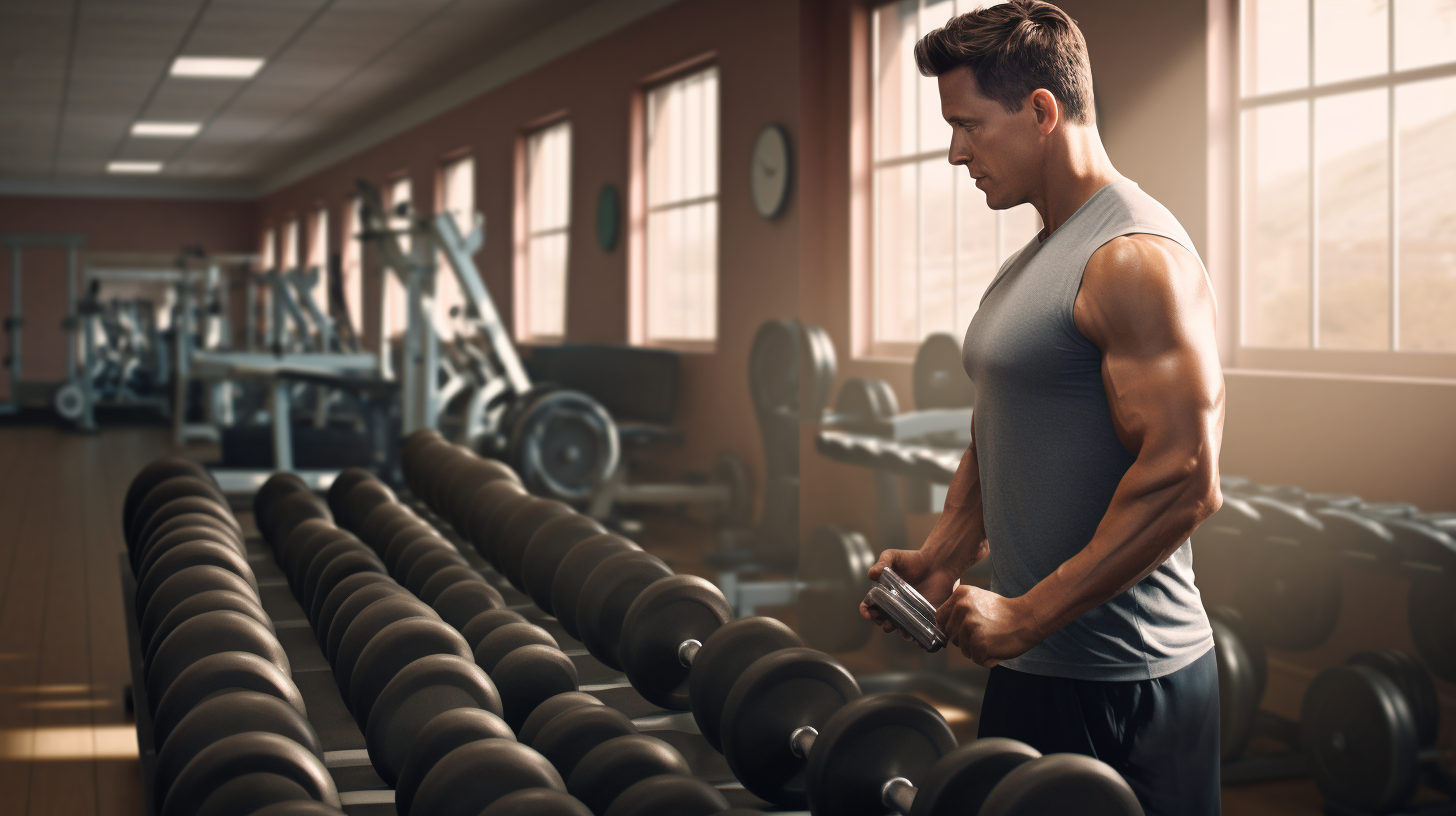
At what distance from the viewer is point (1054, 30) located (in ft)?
2.80

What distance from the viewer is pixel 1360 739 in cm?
197

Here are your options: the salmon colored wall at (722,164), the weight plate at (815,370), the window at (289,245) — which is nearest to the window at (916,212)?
the salmon colored wall at (722,164)

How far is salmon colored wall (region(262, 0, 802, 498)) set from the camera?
4.40 m

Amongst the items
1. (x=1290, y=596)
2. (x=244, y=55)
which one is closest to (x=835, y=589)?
(x=1290, y=596)

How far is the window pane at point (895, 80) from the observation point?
4.20m

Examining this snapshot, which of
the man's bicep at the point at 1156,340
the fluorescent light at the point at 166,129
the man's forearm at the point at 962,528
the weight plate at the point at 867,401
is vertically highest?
the fluorescent light at the point at 166,129

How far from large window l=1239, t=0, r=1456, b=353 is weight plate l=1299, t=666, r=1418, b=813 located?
2.73 feet

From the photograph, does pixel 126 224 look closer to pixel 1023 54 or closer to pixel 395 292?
pixel 395 292

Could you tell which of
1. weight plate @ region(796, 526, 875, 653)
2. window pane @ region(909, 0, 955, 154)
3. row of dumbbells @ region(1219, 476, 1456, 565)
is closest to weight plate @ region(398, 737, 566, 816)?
row of dumbbells @ region(1219, 476, 1456, 565)

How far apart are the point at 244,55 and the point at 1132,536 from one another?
636 centimetres

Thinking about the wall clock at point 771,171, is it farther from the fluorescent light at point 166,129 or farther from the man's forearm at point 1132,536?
the fluorescent light at point 166,129

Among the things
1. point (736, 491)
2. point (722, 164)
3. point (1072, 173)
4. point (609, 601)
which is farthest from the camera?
point (722, 164)

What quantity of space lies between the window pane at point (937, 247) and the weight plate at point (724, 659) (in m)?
→ 2.80

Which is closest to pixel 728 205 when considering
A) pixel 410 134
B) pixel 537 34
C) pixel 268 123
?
pixel 537 34
